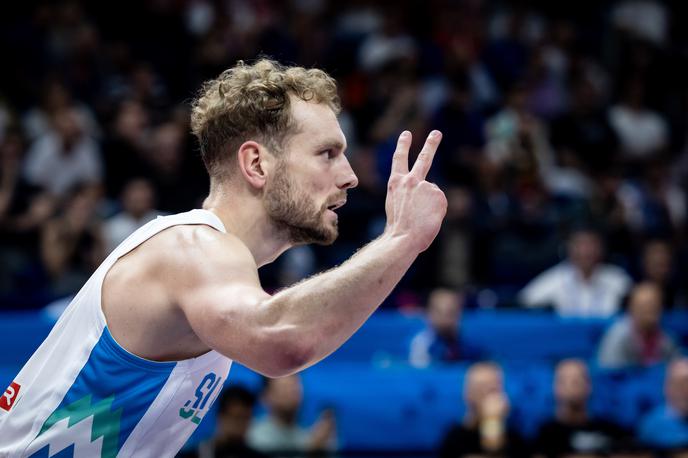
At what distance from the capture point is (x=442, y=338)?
8734mm

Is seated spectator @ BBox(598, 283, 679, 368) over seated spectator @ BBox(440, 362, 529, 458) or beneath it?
over

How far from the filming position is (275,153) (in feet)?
9.91

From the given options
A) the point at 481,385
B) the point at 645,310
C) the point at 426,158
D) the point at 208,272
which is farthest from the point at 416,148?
the point at 208,272

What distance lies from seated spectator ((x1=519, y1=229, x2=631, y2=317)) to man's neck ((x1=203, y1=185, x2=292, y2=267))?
7.09m

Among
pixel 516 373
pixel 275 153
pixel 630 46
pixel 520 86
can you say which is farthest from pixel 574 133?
pixel 275 153

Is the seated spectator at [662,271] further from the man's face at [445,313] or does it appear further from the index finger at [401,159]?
the index finger at [401,159]

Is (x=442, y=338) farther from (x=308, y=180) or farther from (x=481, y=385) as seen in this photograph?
(x=308, y=180)

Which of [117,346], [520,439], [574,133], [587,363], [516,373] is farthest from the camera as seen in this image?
[574,133]

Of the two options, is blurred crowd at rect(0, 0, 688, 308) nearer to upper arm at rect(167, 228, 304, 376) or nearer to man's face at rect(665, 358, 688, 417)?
man's face at rect(665, 358, 688, 417)

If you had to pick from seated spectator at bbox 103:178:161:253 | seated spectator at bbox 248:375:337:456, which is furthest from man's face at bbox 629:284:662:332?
seated spectator at bbox 103:178:161:253

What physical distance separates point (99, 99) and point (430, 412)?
5.80m

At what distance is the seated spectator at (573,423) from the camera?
7488mm

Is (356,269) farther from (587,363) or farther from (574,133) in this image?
(574,133)

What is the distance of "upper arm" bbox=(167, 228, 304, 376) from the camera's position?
2561mm
